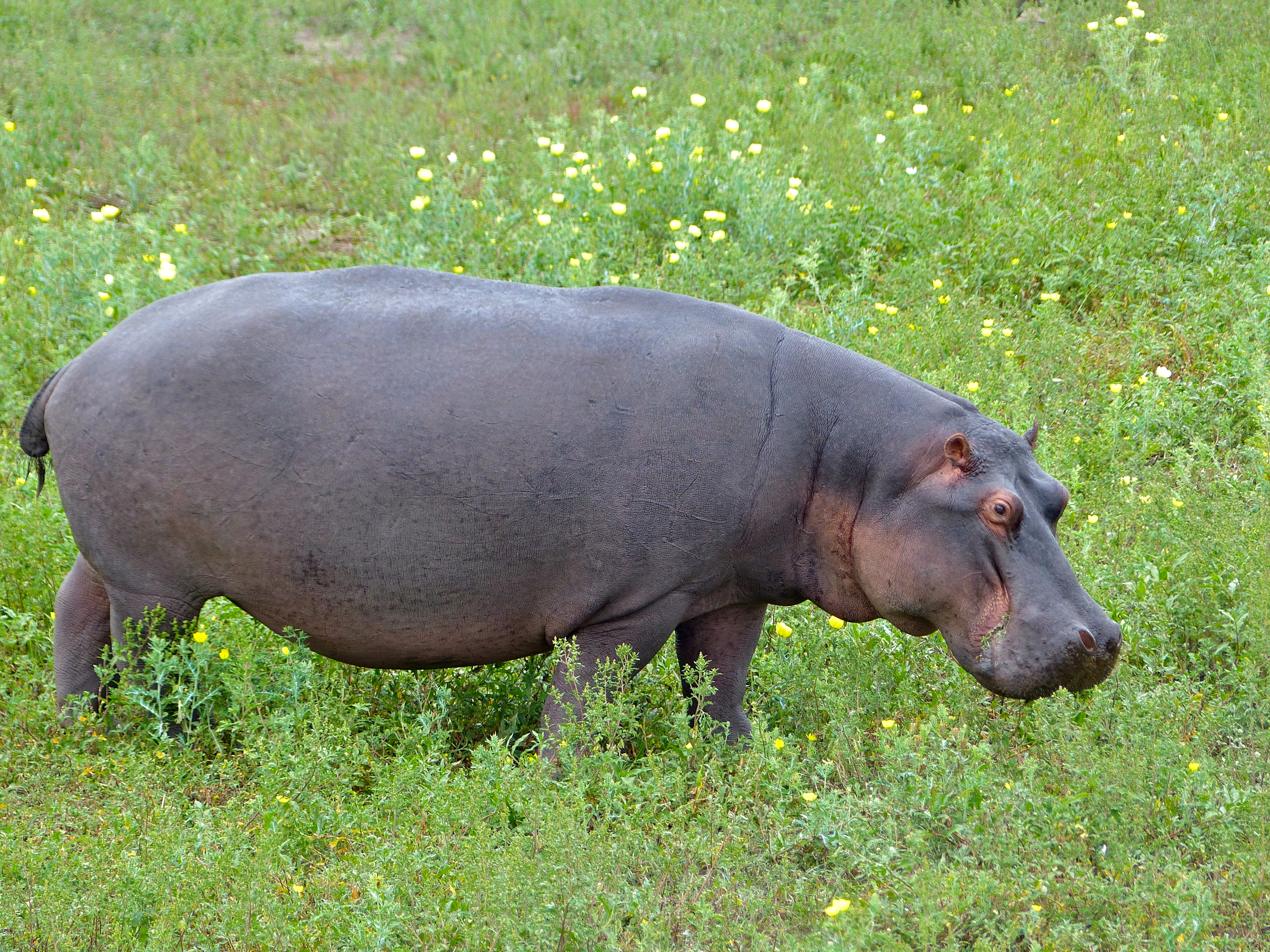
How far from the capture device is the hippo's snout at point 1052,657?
411 cm

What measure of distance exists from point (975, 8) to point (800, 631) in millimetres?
9112

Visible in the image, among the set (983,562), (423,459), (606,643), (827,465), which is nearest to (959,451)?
(983,562)

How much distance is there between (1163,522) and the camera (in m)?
6.12

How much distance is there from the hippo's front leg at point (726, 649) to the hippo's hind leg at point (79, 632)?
92.2 inches

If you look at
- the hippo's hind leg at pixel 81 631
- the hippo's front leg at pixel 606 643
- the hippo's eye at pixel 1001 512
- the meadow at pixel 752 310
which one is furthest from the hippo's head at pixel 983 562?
the hippo's hind leg at pixel 81 631

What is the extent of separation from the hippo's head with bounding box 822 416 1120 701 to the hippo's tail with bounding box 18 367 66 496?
298cm

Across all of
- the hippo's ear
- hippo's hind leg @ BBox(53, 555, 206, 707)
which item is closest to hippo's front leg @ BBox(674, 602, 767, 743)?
the hippo's ear

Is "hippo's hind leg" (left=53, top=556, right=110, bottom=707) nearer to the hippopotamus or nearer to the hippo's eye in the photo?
the hippopotamus

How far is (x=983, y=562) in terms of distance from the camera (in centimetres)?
429

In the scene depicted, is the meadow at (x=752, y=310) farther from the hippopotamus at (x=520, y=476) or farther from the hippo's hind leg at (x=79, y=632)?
the hippopotamus at (x=520, y=476)

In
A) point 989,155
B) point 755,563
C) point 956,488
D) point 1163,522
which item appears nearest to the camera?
point 956,488

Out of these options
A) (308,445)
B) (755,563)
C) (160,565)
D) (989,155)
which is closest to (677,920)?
(755,563)

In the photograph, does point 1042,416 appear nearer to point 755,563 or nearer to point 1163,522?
point 1163,522

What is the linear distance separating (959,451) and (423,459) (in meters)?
1.81
